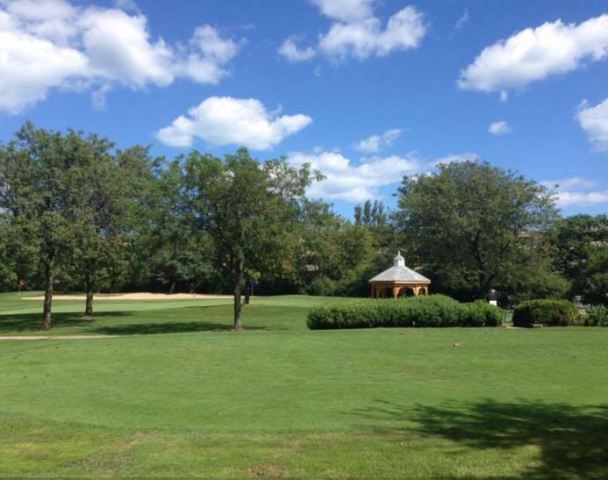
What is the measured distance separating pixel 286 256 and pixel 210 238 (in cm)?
330

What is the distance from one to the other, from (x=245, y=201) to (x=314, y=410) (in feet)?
53.0

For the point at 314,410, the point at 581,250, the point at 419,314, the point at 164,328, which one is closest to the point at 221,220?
the point at 164,328

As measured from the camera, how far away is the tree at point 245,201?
23.5 meters

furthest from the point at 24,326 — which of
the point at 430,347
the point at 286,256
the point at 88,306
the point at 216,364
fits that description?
the point at 430,347

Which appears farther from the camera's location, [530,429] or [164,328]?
[164,328]

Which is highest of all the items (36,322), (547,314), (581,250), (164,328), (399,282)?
(581,250)

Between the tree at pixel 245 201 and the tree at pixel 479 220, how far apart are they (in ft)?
52.5

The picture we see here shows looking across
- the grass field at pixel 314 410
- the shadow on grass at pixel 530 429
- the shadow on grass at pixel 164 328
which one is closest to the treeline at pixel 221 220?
the shadow on grass at pixel 164 328

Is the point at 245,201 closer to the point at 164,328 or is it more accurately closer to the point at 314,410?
the point at 164,328

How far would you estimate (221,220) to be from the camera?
24.2m

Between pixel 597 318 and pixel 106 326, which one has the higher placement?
pixel 597 318

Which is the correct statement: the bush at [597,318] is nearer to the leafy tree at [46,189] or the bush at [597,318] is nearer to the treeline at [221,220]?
the treeline at [221,220]

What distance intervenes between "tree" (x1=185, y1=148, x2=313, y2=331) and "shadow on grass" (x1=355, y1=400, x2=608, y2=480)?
15.5 m

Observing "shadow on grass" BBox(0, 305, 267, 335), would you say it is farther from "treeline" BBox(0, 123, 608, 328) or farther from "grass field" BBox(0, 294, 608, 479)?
"grass field" BBox(0, 294, 608, 479)
